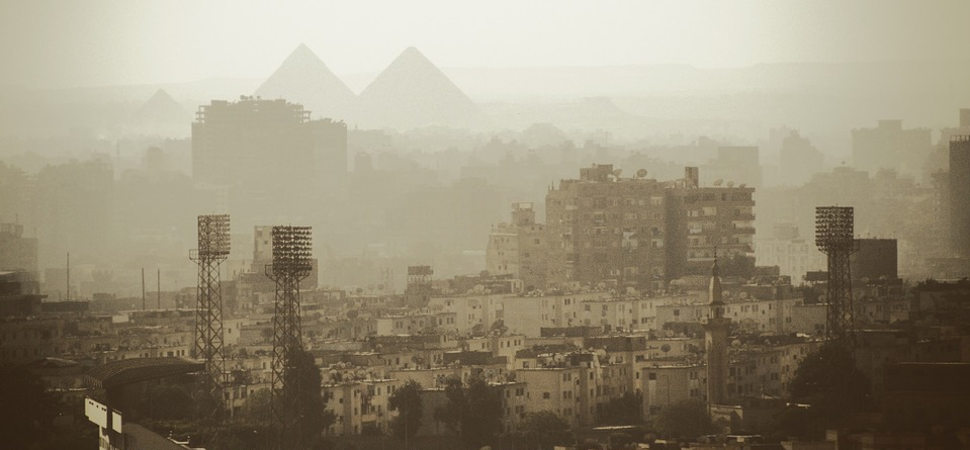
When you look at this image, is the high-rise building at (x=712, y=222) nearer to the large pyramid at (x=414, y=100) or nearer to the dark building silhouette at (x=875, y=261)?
the dark building silhouette at (x=875, y=261)

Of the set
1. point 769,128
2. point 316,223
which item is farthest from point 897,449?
point 316,223

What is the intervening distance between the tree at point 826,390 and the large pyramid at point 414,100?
53.4 metres

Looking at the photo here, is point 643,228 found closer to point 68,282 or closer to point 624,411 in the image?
point 68,282

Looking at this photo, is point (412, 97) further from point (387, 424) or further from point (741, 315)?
point (387, 424)

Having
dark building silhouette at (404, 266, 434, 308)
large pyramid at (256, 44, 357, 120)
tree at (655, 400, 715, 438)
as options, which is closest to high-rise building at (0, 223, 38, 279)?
dark building silhouette at (404, 266, 434, 308)

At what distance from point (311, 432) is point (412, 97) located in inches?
3051

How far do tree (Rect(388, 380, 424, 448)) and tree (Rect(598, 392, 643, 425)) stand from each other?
2438 millimetres

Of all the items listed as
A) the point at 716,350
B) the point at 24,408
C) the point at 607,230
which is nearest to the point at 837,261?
the point at 716,350

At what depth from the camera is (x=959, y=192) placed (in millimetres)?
55094

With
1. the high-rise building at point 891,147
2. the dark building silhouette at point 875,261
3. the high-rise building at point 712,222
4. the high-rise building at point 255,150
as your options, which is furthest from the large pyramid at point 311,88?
the dark building silhouette at point 875,261

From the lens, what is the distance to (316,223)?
84.8m

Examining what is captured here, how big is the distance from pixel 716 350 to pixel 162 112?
5243 centimetres

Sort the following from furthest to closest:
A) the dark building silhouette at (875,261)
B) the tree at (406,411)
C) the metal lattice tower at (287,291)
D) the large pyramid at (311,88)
→ the large pyramid at (311,88), the dark building silhouette at (875,261), the tree at (406,411), the metal lattice tower at (287,291)

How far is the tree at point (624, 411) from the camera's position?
120 ft
